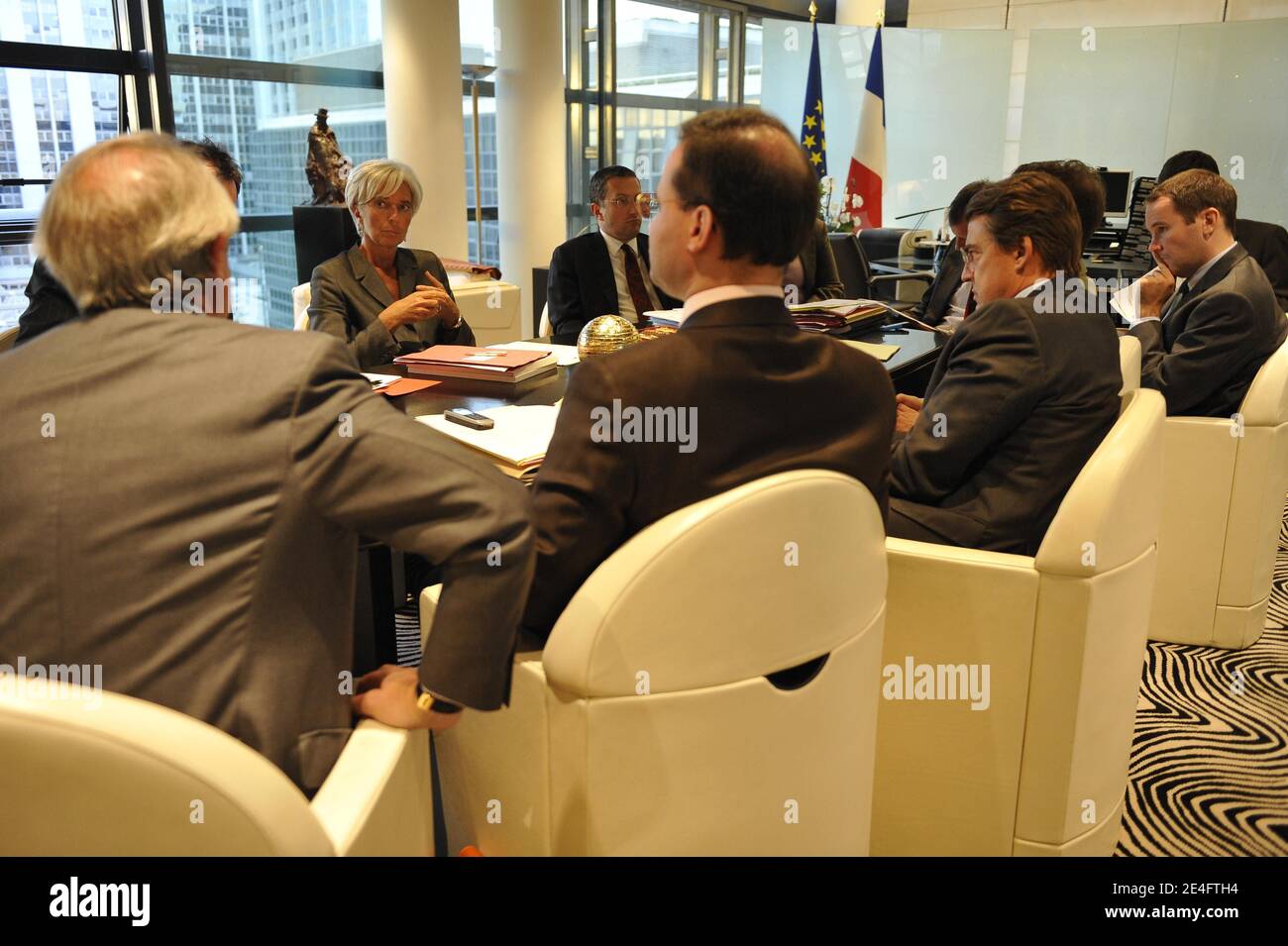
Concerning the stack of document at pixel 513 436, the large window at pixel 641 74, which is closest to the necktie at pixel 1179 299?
the stack of document at pixel 513 436

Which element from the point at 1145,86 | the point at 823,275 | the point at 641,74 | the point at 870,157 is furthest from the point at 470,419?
the point at 1145,86

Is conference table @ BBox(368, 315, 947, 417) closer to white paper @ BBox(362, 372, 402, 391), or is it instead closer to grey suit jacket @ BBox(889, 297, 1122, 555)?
white paper @ BBox(362, 372, 402, 391)

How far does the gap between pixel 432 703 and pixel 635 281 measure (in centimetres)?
280

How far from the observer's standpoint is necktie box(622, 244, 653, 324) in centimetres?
371

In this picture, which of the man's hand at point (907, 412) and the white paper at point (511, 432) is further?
the man's hand at point (907, 412)

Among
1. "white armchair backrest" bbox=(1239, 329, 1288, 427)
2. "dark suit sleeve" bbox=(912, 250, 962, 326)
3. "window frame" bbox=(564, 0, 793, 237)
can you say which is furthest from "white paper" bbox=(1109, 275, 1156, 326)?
"window frame" bbox=(564, 0, 793, 237)

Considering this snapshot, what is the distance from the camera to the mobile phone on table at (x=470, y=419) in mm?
1844

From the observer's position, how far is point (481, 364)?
233cm

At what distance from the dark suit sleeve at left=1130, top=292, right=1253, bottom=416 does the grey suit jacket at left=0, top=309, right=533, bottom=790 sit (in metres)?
2.35

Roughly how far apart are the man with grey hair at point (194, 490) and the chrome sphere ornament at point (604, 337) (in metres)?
1.40

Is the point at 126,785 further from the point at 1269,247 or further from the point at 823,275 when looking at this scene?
the point at 1269,247

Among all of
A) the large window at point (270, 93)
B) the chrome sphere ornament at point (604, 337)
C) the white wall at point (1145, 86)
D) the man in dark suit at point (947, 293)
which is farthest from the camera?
the white wall at point (1145, 86)

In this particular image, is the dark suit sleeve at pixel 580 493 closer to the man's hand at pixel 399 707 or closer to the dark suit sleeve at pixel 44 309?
the man's hand at pixel 399 707
